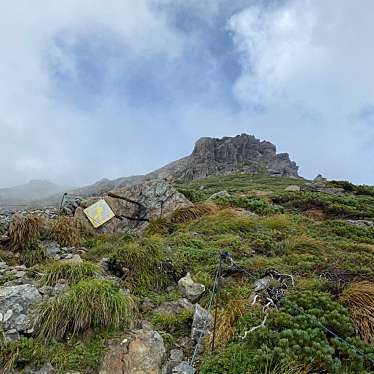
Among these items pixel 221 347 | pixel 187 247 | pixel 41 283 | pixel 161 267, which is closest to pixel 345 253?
pixel 187 247

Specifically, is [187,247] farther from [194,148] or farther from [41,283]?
[194,148]

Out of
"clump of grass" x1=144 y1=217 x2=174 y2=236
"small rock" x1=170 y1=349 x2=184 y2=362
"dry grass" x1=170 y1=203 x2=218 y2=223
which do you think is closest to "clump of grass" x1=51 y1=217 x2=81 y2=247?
"clump of grass" x1=144 y1=217 x2=174 y2=236

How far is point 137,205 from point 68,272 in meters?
6.04

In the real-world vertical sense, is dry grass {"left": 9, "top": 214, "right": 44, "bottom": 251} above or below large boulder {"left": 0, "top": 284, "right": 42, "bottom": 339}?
above

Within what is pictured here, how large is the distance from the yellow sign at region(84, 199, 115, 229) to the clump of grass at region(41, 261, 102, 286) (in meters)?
4.39

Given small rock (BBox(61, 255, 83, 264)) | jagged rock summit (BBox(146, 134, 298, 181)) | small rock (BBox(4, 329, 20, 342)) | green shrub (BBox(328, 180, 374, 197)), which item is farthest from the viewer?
jagged rock summit (BBox(146, 134, 298, 181))

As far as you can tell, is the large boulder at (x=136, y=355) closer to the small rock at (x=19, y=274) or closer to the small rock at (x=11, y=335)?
the small rock at (x=11, y=335)

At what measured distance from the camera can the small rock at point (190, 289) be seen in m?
5.71

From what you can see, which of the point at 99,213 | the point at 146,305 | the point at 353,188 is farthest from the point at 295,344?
the point at 353,188

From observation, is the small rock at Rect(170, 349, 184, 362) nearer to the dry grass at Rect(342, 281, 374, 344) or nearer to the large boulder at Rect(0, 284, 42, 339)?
the large boulder at Rect(0, 284, 42, 339)

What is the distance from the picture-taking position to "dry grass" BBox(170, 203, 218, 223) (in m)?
10.5

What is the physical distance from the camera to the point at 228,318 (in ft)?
16.2

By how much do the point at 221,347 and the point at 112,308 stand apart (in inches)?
52.4

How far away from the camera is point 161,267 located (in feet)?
21.2
